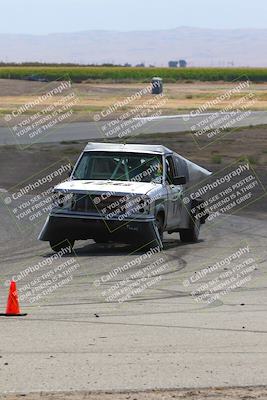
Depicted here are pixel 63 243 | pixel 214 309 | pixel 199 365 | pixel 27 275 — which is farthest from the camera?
pixel 63 243

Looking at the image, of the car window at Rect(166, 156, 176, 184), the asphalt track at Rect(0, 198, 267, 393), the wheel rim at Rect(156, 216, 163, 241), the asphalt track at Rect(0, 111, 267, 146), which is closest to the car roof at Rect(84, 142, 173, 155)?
the car window at Rect(166, 156, 176, 184)

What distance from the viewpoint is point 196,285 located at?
13.2m

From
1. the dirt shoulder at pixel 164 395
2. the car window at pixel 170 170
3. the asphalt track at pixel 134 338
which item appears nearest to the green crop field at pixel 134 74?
the car window at pixel 170 170

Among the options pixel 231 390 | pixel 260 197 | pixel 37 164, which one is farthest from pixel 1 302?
pixel 37 164

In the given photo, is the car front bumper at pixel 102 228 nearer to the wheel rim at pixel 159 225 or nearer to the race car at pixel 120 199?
the race car at pixel 120 199

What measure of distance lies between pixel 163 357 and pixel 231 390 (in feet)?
3.71

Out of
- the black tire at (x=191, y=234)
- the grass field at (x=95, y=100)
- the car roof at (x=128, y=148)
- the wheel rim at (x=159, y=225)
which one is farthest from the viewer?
the grass field at (x=95, y=100)

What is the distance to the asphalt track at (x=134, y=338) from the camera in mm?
7637

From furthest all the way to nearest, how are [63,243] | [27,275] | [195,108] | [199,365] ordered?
[195,108]
[63,243]
[27,275]
[199,365]

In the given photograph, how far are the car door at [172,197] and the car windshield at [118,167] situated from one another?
247 mm

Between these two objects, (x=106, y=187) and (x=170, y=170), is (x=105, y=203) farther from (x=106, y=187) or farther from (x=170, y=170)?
(x=170, y=170)

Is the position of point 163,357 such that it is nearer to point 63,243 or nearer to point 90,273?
point 90,273

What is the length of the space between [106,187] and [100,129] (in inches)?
1166

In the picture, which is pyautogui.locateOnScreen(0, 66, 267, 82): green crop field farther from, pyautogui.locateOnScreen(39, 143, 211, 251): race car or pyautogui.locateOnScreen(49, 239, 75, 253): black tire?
pyautogui.locateOnScreen(49, 239, 75, 253): black tire
